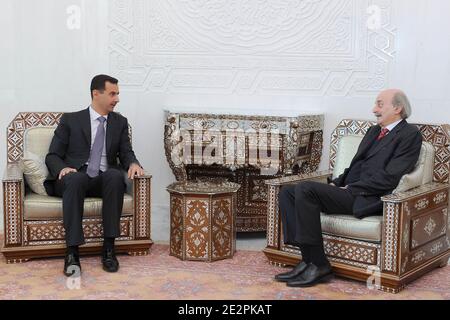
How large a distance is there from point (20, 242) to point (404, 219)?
8.30ft

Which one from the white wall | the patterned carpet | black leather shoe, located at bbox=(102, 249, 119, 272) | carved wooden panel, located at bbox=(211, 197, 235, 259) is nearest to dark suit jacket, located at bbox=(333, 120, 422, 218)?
the patterned carpet

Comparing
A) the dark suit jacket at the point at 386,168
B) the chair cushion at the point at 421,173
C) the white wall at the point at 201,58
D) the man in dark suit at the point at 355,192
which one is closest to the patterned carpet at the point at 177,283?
the man in dark suit at the point at 355,192

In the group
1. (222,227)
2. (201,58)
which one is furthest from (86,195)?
(201,58)

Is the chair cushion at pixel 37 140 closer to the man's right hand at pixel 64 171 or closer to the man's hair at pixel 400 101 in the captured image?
the man's right hand at pixel 64 171

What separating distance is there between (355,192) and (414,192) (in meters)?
0.36

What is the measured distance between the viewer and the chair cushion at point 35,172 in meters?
4.64

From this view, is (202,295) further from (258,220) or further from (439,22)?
(439,22)

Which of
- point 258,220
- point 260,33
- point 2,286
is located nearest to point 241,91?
point 260,33

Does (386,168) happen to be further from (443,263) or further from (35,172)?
(35,172)

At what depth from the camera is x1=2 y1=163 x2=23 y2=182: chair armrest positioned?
174 inches

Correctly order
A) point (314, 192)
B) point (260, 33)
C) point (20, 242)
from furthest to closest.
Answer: point (260, 33) < point (20, 242) < point (314, 192)

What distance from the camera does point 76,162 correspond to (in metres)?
4.69

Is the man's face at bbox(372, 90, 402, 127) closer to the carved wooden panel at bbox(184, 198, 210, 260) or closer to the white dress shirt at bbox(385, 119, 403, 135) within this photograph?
the white dress shirt at bbox(385, 119, 403, 135)

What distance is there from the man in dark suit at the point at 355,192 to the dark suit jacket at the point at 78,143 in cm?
131
